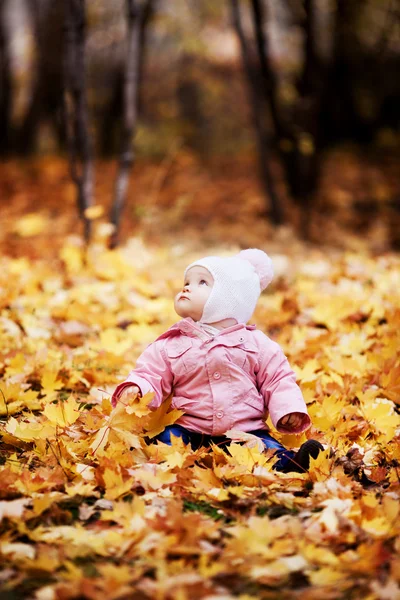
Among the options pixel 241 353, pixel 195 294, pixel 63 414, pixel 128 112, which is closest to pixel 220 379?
pixel 241 353

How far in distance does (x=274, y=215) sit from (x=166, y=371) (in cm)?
524

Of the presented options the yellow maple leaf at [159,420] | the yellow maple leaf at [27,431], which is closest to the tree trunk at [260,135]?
the yellow maple leaf at [159,420]

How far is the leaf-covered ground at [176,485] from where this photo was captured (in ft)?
5.21

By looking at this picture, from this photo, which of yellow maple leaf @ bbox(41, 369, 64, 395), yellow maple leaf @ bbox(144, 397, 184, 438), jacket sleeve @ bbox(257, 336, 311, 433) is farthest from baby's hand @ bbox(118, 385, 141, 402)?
yellow maple leaf @ bbox(41, 369, 64, 395)

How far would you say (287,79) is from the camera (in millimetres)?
11008

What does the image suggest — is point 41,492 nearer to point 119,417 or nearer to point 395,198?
point 119,417

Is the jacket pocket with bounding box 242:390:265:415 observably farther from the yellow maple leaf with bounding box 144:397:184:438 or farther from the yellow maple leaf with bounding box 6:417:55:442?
the yellow maple leaf with bounding box 6:417:55:442

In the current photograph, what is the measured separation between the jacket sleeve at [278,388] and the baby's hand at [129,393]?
19.7 inches

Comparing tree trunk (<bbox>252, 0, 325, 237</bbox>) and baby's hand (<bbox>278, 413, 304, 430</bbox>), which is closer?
baby's hand (<bbox>278, 413, 304, 430</bbox>)

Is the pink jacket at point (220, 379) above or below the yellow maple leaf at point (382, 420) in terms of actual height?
above

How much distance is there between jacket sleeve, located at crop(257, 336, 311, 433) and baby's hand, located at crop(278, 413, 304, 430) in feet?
0.03

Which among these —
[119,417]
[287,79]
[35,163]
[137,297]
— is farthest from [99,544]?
[287,79]

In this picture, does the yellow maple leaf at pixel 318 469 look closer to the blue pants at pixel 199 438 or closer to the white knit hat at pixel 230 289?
the blue pants at pixel 199 438

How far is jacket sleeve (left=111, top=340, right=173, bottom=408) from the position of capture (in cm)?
240
